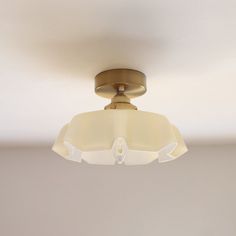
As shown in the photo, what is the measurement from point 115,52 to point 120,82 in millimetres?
120

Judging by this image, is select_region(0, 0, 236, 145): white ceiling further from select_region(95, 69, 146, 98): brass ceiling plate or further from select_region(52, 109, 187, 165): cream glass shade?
select_region(52, 109, 187, 165): cream glass shade

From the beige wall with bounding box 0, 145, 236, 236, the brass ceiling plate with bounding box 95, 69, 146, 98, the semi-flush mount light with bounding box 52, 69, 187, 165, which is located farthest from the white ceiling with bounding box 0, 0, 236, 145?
the beige wall with bounding box 0, 145, 236, 236

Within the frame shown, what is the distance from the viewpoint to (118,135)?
42.5 inches

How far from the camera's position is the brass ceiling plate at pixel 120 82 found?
4.01ft

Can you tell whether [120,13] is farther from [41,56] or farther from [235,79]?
[235,79]

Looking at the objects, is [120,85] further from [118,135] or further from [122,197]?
[122,197]

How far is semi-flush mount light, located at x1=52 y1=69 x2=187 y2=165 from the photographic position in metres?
1.08

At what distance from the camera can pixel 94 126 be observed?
3.57 feet

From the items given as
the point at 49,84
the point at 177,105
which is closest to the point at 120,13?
the point at 49,84

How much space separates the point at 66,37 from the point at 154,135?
0.36 metres

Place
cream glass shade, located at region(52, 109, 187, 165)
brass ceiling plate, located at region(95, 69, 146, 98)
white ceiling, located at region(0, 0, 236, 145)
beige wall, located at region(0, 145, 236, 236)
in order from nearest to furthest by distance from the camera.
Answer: white ceiling, located at region(0, 0, 236, 145), cream glass shade, located at region(52, 109, 187, 165), brass ceiling plate, located at region(95, 69, 146, 98), beige wall, located at region(0, 145, 236, 236)

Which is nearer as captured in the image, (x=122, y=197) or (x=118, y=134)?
(x=118, y=134)

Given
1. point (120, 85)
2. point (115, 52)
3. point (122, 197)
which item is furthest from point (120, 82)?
point (122, 197)

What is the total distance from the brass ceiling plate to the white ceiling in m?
0.03
